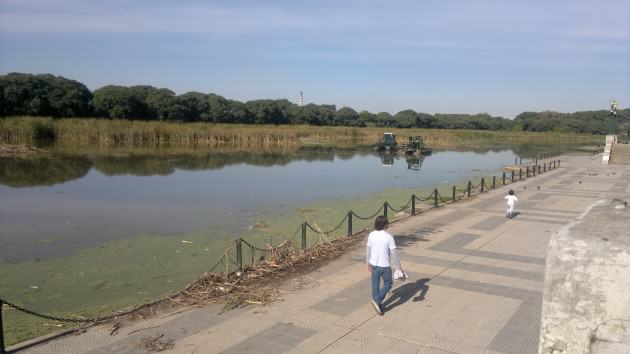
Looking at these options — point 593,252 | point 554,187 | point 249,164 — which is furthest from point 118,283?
point 249,164

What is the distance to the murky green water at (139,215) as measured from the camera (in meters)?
10.0

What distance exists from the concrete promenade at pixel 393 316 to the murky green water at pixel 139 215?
2204 mm

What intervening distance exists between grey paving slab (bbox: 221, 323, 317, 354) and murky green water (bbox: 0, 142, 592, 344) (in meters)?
3.40

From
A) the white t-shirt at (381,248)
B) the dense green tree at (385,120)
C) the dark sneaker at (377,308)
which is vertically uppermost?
the dense green tree at (385,120)

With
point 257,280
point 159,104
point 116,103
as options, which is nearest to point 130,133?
point 116,103

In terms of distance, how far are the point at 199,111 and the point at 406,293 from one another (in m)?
96.1

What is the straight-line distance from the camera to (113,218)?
1689cm

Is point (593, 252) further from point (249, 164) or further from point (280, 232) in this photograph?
point (249, 164)

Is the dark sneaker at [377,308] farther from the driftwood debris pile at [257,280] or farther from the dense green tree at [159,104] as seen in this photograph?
the dense green tree at [159,104]

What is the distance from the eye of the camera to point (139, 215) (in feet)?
57.3

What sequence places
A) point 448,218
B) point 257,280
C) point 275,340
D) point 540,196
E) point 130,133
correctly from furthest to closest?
point 130,133, point 540,196, point 448,218, point 257,280, point 275,340

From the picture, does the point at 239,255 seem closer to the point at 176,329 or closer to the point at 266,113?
the point at 176,329

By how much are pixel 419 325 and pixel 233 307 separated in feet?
9.78

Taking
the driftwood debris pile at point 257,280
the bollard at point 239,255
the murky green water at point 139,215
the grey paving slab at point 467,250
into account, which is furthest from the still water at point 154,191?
the grey paving slab at point 467,250
